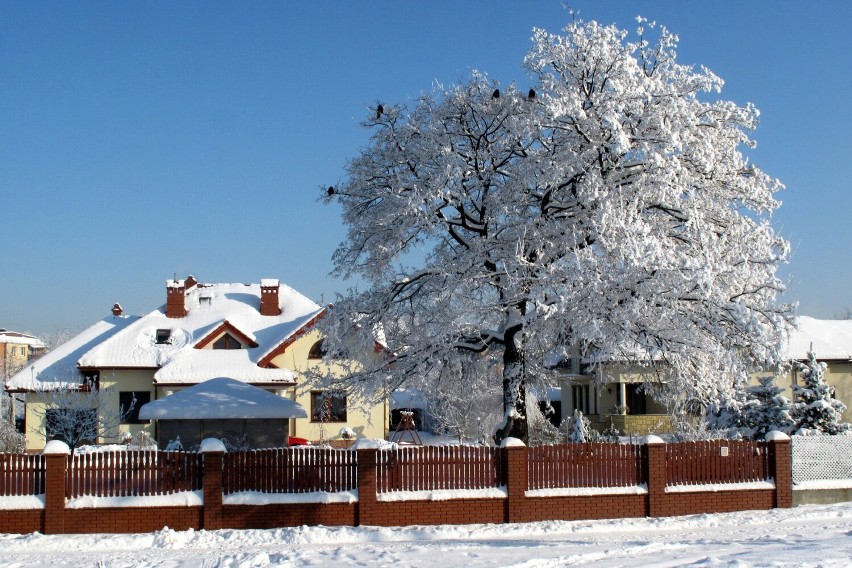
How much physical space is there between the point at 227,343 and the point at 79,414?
6646mm

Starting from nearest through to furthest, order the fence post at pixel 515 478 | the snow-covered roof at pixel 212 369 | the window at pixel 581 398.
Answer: the fence post at pixel 515 478 < the snow-covered roof at pixel 212 369 < the window at pixel 581 398

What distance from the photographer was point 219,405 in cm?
2103

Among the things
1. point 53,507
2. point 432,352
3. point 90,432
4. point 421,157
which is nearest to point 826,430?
point 432,352

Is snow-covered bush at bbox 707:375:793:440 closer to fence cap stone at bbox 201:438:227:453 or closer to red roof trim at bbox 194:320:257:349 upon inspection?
fence cap stone at bbox 201:438:227:453

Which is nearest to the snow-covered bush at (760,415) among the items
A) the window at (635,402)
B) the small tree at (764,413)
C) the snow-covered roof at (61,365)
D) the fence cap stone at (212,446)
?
the small tree at (764,413)

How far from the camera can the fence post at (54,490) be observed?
1380 cm

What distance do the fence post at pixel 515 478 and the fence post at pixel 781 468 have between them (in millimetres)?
5071

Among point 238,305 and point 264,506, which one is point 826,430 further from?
point 238,305

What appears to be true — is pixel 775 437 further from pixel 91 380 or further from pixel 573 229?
pixel 91 380

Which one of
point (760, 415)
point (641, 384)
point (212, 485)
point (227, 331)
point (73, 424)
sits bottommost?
point (73, 424)

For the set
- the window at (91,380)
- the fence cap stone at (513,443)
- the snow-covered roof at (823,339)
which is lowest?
the fence cap stone at (513,443)

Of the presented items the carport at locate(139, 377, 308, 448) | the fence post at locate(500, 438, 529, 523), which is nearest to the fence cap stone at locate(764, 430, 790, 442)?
the fence post at locate(500, 438, 529, 523)

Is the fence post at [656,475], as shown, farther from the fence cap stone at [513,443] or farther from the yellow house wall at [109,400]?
the yellow house wall at [109,400]

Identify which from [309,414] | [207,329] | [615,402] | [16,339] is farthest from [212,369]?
[16,339]
